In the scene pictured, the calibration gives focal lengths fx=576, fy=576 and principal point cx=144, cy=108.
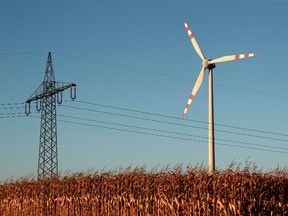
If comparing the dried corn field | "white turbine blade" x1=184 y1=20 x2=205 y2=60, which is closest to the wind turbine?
"white turbine blade" x1=184 y1=20 x2=205 y2=60

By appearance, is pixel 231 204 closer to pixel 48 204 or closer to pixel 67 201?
pixel 67 201

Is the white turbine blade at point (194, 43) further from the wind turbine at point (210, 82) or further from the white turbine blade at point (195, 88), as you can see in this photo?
the white turbine blade at point (195, 88)

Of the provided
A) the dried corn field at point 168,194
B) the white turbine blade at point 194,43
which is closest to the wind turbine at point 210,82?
the white turbine blade at point 194,43

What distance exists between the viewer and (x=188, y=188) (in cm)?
2078

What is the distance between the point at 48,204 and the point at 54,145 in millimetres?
13133

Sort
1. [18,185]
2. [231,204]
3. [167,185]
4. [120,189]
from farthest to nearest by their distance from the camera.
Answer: [18,185] → [120,189] → [167,185] → [231,204]

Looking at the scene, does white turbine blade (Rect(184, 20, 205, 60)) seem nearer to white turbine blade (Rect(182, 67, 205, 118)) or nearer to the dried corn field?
white turbine blade (Rect(182, 67, 205, 118))

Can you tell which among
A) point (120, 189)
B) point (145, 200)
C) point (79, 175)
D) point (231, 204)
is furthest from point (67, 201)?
point (231, 204)

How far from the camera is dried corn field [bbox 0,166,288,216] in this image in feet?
66.0

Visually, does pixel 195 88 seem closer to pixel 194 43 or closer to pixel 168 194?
pixel 194 43

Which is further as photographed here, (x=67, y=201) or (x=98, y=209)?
(x=67, y=201)

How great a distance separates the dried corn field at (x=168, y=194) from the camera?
2012cm

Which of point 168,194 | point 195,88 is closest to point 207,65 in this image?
point 195,88

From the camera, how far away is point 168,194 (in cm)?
2112
